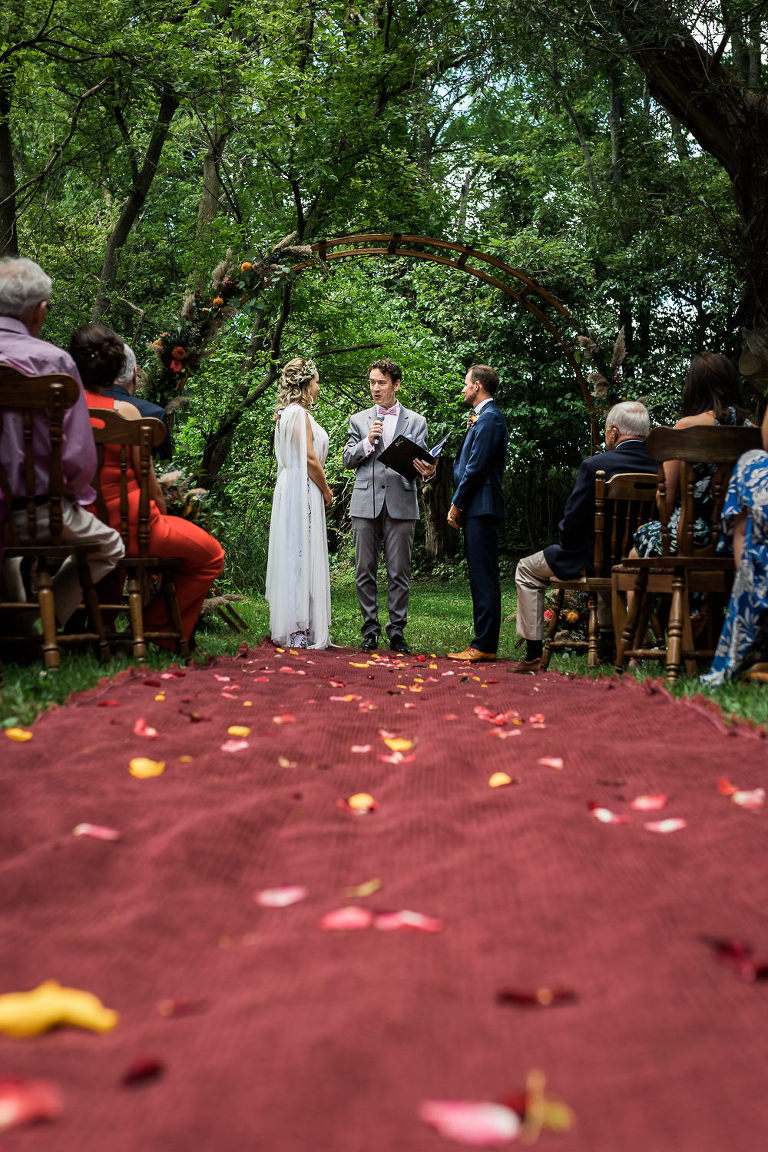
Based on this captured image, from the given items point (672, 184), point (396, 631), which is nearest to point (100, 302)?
point (672, 184)

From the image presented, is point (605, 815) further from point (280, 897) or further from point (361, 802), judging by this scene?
point (280, 897)

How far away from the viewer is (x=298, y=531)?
24.1 feet

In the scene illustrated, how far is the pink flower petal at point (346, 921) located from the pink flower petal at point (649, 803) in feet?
2.75

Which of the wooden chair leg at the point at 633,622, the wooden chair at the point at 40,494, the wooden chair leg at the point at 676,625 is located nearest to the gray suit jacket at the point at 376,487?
the wooden chair leg at the point at 633,622

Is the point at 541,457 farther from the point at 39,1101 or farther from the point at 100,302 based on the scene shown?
the point at 39,1101

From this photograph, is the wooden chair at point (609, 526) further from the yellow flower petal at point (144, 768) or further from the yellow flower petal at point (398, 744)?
the yellow flower petal at point (144, 768)

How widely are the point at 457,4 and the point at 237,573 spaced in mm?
8304

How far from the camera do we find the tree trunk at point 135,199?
12352 mm

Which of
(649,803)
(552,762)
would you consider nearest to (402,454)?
(552,762)

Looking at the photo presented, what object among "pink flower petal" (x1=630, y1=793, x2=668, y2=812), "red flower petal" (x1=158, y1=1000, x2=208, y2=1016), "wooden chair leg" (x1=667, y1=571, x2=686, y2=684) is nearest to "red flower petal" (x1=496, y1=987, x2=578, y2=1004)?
"red flower petal" (x1=158, y1=1000, x2=208, y2=1016)

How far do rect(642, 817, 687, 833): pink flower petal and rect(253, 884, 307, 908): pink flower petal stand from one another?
746mm

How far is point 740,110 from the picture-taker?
7.26 m

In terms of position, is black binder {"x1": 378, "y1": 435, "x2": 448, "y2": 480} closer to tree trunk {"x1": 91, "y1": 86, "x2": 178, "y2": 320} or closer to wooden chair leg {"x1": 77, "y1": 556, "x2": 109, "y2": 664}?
wooden chair leg {"x1": 77, "y1": 556, "x2": 109, "y2": 664}

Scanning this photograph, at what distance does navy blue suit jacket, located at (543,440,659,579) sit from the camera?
5.94 meters
